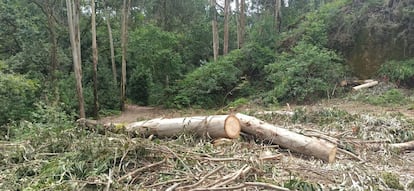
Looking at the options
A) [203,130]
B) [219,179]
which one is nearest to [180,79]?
[203,130]

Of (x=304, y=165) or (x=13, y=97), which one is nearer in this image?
(x=304, y=165)

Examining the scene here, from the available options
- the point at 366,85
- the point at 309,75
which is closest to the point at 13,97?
the point at 309,75

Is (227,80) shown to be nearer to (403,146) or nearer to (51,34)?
(51,34)

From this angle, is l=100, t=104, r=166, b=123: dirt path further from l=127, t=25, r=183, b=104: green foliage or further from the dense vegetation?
l=127, t=25, r=183, b=104: green foliage

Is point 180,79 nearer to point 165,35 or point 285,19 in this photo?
point 165,35

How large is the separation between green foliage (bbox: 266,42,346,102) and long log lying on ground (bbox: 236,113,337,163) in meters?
7.20

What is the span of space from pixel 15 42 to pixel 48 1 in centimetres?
240

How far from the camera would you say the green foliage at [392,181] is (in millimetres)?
4129

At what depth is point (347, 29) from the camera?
14.2 meters

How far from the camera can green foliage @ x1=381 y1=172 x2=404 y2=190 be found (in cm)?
413

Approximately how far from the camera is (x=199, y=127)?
229 inches

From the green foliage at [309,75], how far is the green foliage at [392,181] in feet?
27.7

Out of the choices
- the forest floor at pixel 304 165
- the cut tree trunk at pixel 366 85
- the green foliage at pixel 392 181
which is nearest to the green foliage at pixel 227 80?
the cut tree trunk at pixel 366 85

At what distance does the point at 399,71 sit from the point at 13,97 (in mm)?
11945
